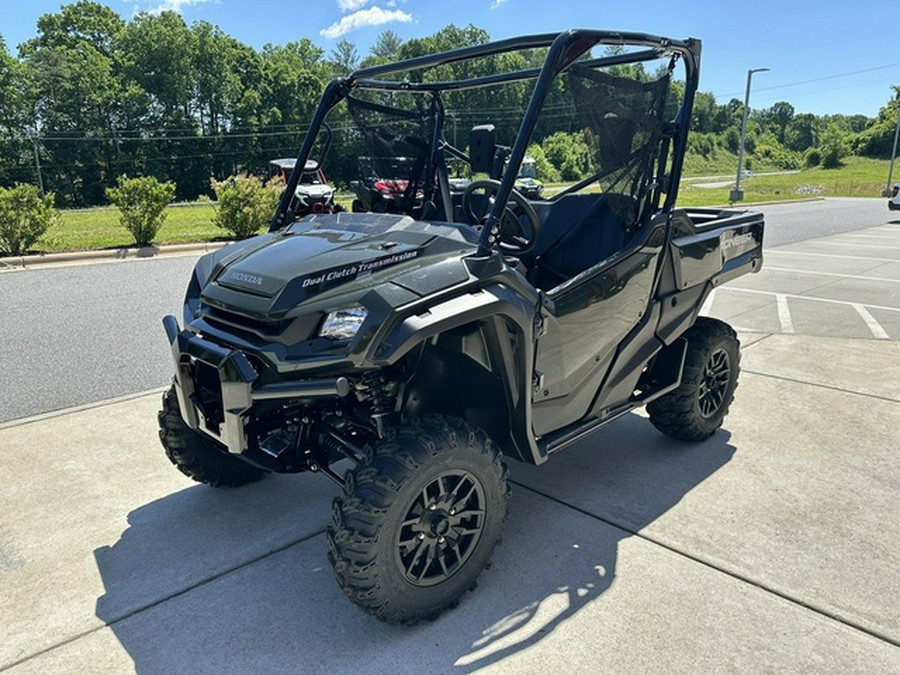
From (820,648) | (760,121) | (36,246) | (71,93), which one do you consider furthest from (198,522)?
(760,121)

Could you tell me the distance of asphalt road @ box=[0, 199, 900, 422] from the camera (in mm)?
5219

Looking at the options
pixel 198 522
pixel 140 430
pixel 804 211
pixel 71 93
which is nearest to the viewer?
pixel 198 522

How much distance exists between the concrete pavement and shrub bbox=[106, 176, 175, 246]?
983 centimetres

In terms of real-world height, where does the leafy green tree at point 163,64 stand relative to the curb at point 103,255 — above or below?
above

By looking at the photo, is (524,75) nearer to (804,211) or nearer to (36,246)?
(36,246)

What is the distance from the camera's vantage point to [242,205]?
1451 centimetres

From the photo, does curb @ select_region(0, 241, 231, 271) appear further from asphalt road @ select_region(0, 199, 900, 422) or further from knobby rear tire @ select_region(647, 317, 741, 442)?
knobby rear tire @ select_region(647, 317, 741, 442)

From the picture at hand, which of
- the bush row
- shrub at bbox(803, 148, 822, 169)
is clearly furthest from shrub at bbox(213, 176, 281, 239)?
shrub at bbox(803, 148, 822, 169)

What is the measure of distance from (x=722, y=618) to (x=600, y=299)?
1.39 meters

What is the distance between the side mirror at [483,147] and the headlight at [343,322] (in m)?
1.16

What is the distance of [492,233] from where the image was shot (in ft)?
8.54

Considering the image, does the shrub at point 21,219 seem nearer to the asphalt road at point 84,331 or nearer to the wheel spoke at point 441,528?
the asphalt road at point 84,331

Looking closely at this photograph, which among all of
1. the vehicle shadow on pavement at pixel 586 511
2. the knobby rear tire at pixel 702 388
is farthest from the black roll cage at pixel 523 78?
the vehicle shadow on pavement at pixel 586 511

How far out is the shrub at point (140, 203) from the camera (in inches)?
515
